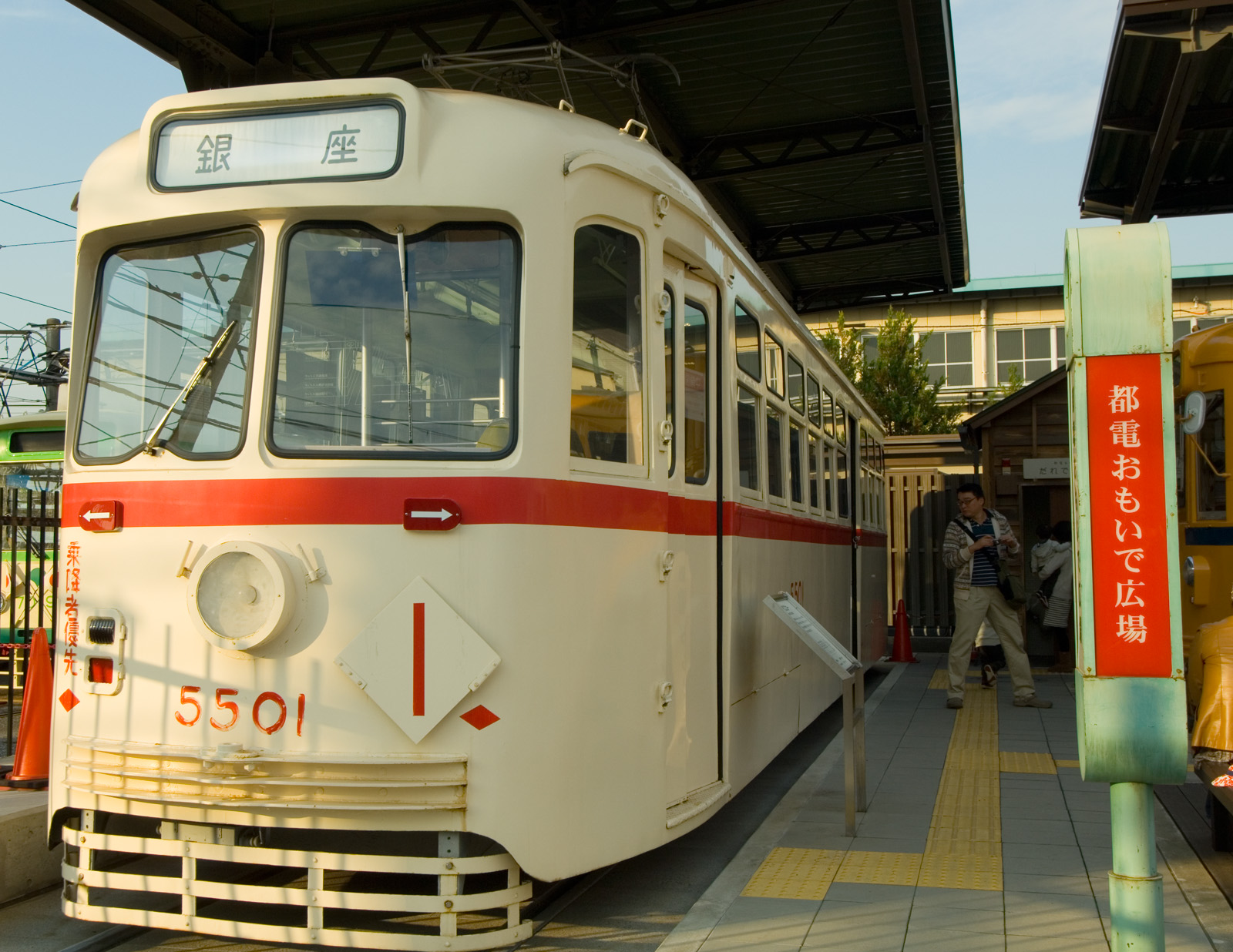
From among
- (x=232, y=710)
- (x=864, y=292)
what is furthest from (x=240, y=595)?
(x=864, y=292)

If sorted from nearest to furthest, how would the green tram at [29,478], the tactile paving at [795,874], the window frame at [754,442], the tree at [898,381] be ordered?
the tactile paving at [795,874]
the window frame at [754,442]
the green tram at [29,478]
the tree at [898,381]

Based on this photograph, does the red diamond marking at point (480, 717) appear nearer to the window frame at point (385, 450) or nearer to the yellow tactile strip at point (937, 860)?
the window frame at point (385, 450)

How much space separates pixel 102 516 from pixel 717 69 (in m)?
8.27

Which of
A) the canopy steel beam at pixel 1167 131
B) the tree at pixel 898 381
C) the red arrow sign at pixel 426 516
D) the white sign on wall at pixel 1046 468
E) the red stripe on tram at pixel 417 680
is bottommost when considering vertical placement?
the red stripe on tram at pixel 417 680

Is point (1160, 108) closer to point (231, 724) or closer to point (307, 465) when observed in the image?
point (307, 465)

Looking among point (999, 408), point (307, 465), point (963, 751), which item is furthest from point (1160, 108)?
point (307, 465)

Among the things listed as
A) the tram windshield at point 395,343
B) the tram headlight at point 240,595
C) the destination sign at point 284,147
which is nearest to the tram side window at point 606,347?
the tram windshield at point 395,343

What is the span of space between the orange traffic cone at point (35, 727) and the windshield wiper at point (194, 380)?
241 centimetres

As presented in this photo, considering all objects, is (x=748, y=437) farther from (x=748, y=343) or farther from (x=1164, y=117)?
(x=1164, y=117)

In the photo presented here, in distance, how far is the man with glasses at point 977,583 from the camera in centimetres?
1071

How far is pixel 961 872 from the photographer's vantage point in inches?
225

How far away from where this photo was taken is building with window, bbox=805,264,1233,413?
35.8 meters

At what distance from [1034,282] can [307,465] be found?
34.6 meters

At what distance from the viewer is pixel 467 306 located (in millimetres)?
4500
